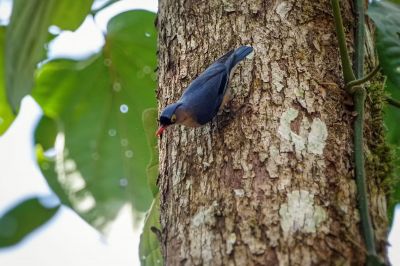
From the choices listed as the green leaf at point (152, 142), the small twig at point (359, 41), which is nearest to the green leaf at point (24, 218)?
the green leaf at point (152, 142)

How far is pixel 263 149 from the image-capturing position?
2199 millimetres

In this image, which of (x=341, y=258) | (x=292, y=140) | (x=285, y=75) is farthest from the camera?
(x=285, y=75)

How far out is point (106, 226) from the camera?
3.36 m

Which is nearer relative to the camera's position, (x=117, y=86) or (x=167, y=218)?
(x=167, y=218)

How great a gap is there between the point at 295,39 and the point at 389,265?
2.85 ft

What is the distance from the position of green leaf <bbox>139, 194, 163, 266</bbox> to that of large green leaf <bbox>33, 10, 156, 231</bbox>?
0.61 meters

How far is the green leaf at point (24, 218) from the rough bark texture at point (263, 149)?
1224 millimetres

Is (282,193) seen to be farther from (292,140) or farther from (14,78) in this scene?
(14,78)

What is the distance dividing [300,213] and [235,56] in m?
0.63

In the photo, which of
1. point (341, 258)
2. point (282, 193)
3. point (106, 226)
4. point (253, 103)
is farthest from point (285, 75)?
point (106, 226)

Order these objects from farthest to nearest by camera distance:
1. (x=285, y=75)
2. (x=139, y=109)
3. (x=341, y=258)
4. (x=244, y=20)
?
(x=139, y=109) < (x=244, y=20) < (x=285, y=75) < (x=341, y=258)

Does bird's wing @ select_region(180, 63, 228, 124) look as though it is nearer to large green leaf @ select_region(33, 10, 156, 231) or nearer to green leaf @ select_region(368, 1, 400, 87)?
green leaf @ select_region(368, 1, 400, 87)

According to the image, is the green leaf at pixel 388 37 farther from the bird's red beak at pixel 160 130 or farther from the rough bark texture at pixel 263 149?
the bird's red beak at pixel 160 130

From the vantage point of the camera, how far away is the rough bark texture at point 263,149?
6.55 feet
